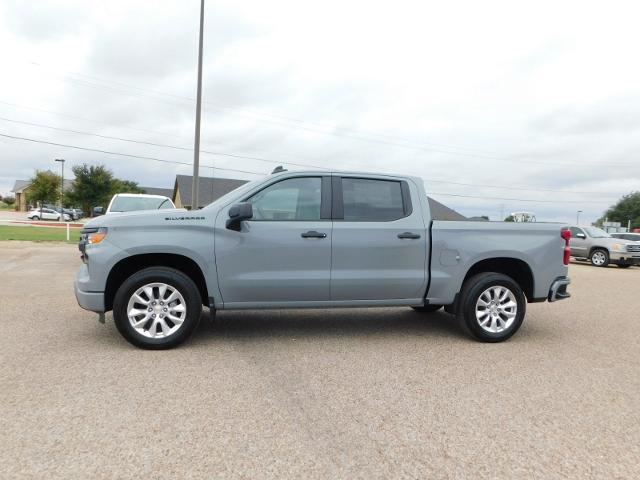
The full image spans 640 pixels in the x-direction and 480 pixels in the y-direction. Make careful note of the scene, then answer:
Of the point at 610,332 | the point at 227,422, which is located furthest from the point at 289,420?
the point at 610,332

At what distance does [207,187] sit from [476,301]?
5497 centimetres

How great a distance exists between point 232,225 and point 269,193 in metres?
0.56

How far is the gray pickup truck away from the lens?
5035 mm

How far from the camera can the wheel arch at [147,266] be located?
204 inches

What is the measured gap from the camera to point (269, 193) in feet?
17.7

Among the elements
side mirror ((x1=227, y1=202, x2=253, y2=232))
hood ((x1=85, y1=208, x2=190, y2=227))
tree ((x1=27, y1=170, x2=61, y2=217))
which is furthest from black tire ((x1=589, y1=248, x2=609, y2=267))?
tree ((x1=27, y1=170, x2=61, y2=217))

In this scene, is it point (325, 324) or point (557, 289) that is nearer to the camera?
point (557, 289)

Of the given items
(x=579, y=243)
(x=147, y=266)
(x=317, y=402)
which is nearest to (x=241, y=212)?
(x=147, y=266)

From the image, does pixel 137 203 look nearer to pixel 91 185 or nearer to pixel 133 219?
pixel 133 219

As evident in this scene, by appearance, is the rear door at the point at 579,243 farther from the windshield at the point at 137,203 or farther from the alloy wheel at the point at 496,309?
the alloy wheel at the point at 496,309

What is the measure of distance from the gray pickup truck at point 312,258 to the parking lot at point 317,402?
433 millimetres

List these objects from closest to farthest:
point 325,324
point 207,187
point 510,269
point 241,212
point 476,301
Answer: point 241,212
point 476,301
point 510,269
point 325,324
point 207,187

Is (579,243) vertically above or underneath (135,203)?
underneath

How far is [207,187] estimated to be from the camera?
58094 millimetres
